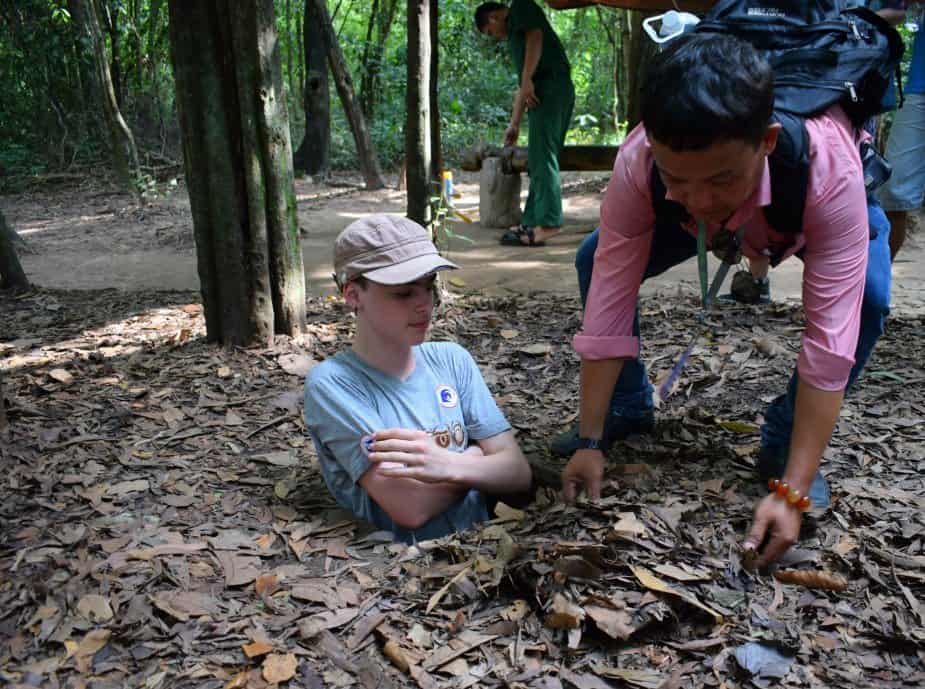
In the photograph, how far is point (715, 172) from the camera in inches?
68.3

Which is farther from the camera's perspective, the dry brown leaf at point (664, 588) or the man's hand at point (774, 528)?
the man's hand at point (774, 528)

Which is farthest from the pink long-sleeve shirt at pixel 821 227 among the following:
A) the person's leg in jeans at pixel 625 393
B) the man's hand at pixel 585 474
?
the man's hand at pixel 585 474

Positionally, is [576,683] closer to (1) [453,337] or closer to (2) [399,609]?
(2) [399,609]

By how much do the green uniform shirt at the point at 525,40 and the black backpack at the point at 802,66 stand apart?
15.6 feet

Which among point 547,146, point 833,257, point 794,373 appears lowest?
point 794,373

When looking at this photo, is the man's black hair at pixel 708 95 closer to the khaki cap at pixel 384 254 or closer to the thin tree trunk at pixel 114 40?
the khaki cap at pixel 384 254

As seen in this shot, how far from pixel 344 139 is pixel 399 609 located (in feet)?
49.1

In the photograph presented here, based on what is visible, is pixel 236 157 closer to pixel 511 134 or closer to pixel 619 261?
pixel 619 261

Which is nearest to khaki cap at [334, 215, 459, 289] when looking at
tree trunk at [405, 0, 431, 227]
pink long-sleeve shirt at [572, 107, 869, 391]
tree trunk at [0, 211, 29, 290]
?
pink long-sleeve shirt at [572, 107, 869, 391]

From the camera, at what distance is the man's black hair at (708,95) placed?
1.63m

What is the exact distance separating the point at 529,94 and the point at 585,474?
5000mm

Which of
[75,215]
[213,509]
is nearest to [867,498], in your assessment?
[213,509]

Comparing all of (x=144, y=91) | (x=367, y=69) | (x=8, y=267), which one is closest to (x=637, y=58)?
(x=8, y=267)

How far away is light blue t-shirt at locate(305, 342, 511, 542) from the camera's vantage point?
235cm
